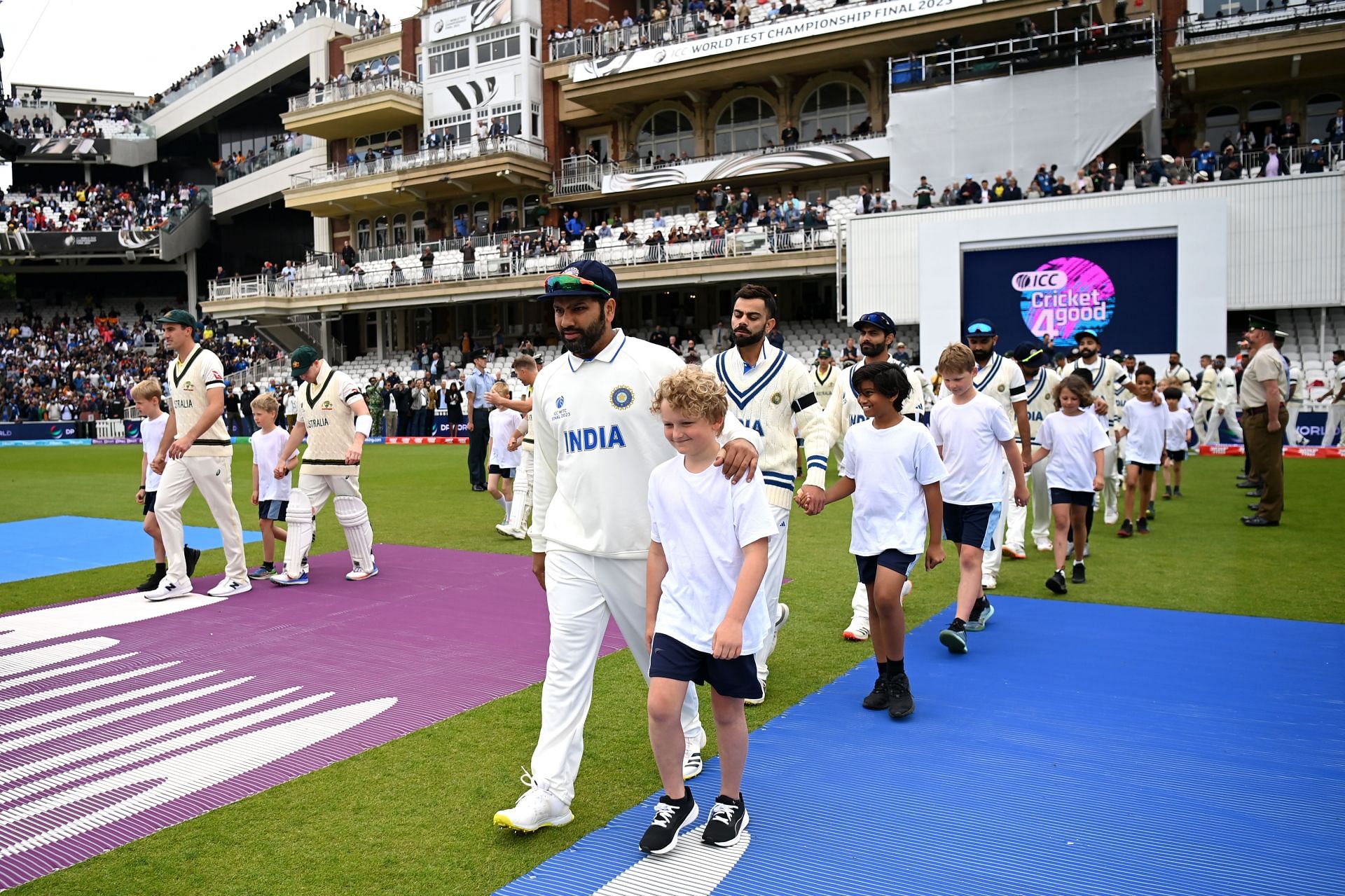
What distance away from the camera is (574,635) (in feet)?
12.8

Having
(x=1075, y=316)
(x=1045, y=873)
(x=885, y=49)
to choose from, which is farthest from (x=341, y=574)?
(x=885, y=49)

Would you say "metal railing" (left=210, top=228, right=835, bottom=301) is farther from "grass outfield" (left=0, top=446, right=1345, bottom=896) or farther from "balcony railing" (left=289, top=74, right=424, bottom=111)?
"grass outfield" (left=0, top=446, right=1345, bottom=896)

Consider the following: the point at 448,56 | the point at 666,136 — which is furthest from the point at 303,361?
the point at 448,56

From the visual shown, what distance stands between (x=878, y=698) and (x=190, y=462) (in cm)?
595

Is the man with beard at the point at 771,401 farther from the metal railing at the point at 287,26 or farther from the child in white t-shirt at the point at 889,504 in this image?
the metal railing at the point at 287,26

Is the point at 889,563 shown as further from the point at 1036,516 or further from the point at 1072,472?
the point at 1036,516

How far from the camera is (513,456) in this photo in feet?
40.0

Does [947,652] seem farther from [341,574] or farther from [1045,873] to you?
[341,574]

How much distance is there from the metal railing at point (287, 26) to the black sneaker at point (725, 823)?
169ft

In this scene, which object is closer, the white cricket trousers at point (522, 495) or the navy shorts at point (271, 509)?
the navy shorts at point (271, 509)

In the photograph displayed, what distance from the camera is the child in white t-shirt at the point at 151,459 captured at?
8711mm

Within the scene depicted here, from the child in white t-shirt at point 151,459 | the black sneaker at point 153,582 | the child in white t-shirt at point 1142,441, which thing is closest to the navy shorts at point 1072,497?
the child in white t-shirt at point 1142,441

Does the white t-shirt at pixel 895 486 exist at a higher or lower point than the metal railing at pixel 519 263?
lower

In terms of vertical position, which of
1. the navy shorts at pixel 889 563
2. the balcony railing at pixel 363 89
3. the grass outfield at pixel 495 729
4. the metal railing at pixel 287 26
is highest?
the metal railing at pixel 287 26
